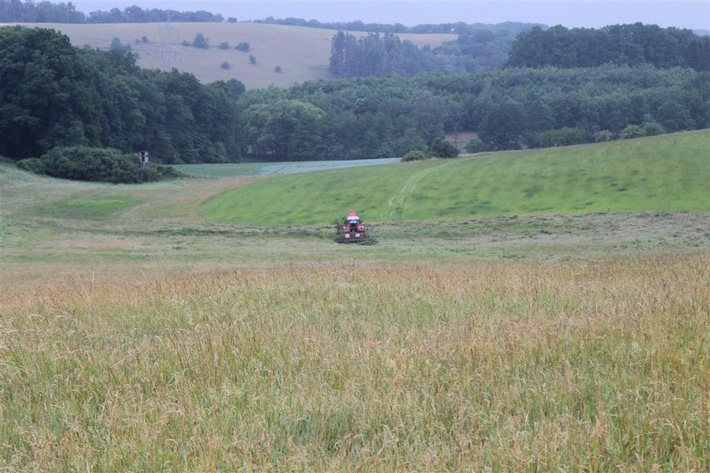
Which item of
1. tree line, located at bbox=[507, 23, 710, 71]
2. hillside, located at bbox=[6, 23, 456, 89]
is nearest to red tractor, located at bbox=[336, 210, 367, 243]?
tree line, located at bbox=[507, 23, 710, 71]

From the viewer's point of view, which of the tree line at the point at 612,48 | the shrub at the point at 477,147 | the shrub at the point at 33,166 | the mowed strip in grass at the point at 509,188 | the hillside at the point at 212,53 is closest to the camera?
the mowed strip in grass at the point at 509,188

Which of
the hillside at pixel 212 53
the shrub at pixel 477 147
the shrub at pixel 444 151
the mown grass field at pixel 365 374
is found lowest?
the shrub at pixel 477 147

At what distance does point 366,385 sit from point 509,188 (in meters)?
37.6

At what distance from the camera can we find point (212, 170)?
2753 inches

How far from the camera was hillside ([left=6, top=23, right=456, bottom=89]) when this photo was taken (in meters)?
162

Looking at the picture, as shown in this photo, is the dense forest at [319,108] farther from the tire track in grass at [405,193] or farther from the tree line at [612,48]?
the tire track in grass at [405,193]

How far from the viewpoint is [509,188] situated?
42.1 meters

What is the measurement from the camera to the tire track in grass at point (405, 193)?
132ft

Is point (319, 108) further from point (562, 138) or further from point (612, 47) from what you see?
point (612, 47)

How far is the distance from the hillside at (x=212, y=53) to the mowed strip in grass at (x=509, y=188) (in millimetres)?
112552

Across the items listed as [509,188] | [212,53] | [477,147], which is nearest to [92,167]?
[509,188]

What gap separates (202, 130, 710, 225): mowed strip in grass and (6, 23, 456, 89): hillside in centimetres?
11255

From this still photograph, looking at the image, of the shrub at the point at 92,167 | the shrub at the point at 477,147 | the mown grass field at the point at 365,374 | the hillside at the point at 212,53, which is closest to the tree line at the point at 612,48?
the hillside at the point at 212,53

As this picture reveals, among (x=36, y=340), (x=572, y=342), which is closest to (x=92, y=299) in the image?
(x=36, y=340)
